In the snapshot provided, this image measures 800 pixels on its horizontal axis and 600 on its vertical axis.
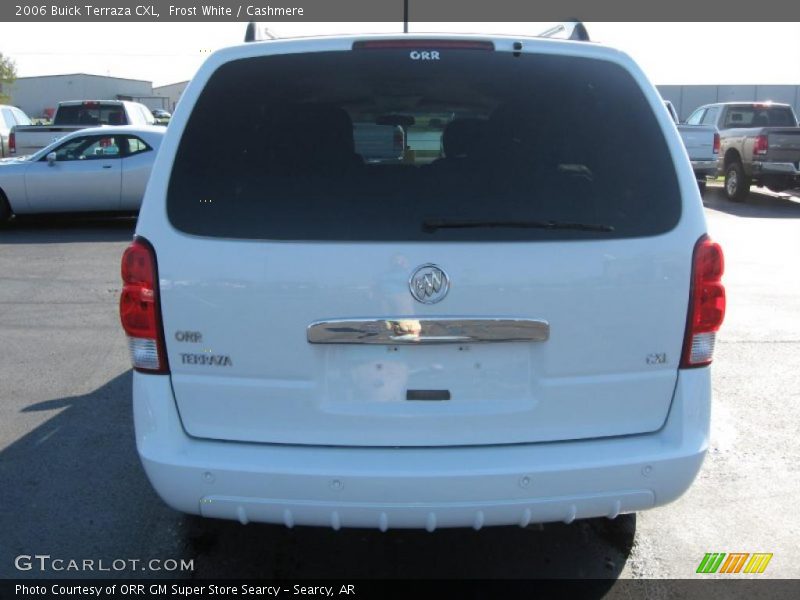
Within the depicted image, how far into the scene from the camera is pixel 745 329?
734cm

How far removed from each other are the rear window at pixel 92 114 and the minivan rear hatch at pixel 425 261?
20.3 metres

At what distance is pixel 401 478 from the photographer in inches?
108

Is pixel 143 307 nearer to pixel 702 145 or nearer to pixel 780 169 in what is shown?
pixel 780 169

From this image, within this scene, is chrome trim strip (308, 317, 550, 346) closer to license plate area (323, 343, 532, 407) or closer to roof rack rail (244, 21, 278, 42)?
license plate area (323, 343, 532, 407)

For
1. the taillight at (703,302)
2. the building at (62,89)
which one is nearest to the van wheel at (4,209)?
the taillight at (703,302)

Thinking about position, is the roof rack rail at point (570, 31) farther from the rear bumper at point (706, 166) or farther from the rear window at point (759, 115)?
→ the rear window at point (759, 115)

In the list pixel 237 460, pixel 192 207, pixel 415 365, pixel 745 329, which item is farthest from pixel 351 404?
pixel 745 329

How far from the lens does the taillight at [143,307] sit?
285 centimetres

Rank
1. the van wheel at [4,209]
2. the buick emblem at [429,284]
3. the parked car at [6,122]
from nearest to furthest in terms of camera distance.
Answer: the buick emblem at [429,284] < the van wheel at [4,209] < the parked car at [6,122]

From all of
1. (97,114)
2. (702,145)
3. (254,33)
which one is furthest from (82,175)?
(702,145)

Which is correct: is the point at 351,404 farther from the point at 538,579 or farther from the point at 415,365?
the point at 538,579

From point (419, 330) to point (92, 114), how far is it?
21406mm

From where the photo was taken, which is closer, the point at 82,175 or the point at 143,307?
the point at 143,307

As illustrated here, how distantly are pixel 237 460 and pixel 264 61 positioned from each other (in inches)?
54.2
